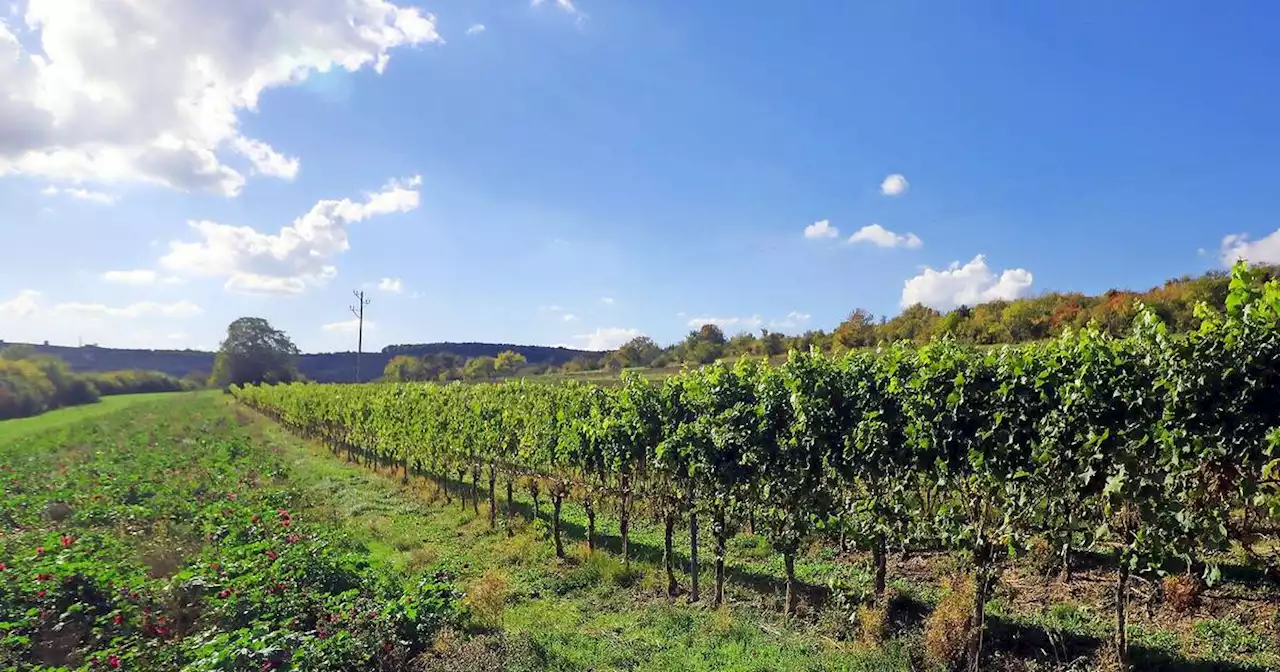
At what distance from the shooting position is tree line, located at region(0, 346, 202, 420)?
174ft

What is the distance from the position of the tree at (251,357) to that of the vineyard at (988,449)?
316 feet

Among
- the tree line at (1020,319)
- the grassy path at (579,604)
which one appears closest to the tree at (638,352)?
the tree line at (1020,319)

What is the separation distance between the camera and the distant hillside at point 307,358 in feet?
371

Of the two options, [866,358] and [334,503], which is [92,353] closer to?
[334,503]

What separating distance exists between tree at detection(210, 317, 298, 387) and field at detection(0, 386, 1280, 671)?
92.3 meters

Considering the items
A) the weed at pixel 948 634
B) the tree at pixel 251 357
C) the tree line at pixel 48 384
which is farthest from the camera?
the tree at pixel 251 357

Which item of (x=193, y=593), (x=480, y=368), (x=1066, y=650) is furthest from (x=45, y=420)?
(x=1066, y=650)

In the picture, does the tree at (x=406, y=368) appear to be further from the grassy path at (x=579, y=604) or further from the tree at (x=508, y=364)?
the grassy path at (x=579, y=604)

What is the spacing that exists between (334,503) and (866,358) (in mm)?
13801

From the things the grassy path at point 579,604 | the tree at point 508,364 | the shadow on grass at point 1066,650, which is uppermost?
the tree at point 508,364

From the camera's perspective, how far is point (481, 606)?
7.95m

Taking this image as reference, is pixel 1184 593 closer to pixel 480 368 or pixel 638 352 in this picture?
pixel 638 352

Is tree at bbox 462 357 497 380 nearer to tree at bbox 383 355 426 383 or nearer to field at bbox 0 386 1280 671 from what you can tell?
tree at bbox 383 355 426 383

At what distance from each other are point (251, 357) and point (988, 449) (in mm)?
106579
